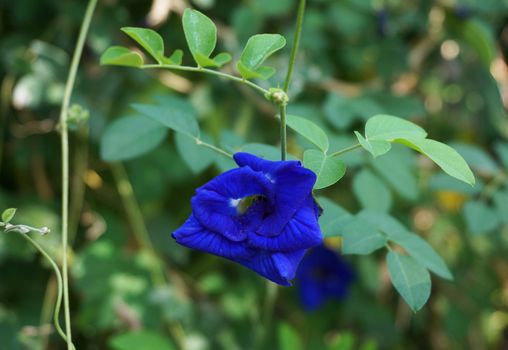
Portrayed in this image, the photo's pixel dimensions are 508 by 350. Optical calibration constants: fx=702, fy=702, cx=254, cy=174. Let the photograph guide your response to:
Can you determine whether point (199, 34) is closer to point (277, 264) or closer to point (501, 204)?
point (277, 264)

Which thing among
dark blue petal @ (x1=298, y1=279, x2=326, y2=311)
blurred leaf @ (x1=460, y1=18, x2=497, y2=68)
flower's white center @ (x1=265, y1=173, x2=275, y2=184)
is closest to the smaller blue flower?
dark blue petal @ (x1=298, y1=279, x2=326, y2=311)

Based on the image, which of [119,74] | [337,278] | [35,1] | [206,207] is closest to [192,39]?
[206,207]

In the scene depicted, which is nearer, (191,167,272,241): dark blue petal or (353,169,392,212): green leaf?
(191,167,272,241): dark blue petal

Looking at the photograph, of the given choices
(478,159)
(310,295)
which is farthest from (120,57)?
(310,295)

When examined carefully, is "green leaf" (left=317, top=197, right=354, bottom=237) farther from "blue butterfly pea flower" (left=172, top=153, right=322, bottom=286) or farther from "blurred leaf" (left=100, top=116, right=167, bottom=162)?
"blurred leaf" (left=100, top=116, right=167, bottom=162)

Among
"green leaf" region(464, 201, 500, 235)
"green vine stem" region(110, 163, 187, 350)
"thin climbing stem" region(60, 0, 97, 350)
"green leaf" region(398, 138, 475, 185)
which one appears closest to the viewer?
"green leaf" region(398, 138, 475, 185)

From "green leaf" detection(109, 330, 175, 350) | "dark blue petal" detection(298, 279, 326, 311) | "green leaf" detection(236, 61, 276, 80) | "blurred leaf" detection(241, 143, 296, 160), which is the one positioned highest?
"green leaf" detection(236, 61, 276, 80)

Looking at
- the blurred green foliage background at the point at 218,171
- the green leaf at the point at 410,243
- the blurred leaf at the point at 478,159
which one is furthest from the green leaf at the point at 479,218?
the green leaf at the point at 410,243
